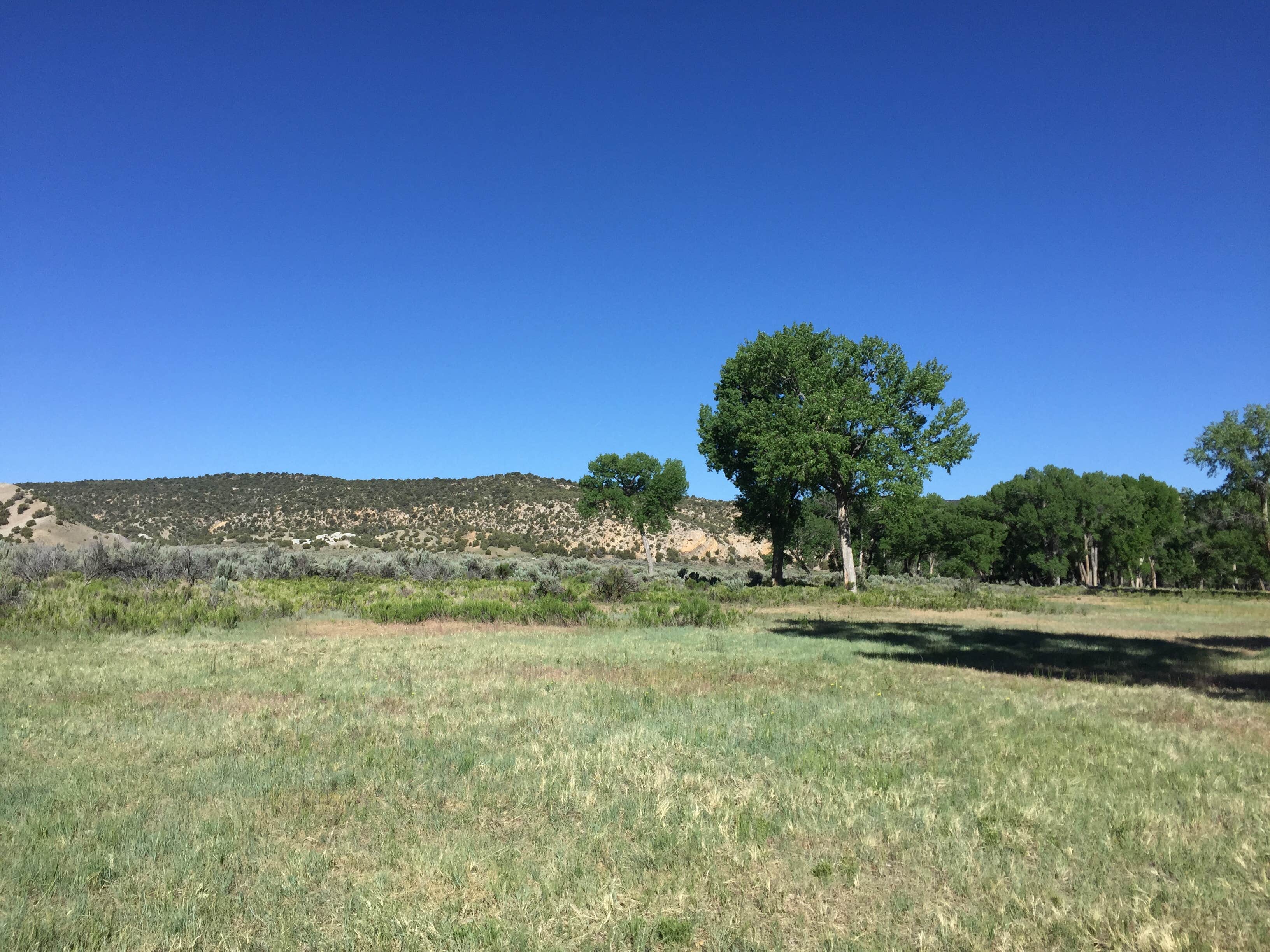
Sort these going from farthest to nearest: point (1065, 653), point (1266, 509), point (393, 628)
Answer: point (1266, 509) → point (393, 628) → point (1065, 653)

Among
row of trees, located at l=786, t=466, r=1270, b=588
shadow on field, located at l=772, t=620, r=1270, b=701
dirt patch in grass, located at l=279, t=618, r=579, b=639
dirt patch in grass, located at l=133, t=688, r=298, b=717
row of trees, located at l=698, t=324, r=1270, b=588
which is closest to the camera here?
dirt patch in grass, located at l=133, t=688, r=298, b=717

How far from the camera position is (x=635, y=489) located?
6750cm

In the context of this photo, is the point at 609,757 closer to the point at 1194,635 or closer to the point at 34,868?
the point at 34,868

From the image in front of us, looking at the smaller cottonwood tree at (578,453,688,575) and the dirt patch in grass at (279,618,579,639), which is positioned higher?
the smaller cottonwood tree at (578,453,688,575)

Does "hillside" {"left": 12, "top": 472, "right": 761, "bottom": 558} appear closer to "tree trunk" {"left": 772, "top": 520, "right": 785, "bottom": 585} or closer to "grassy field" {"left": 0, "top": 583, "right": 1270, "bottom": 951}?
"tree trunk" {"left": 772, "top": 520, "right": 785, "bottom": 585}

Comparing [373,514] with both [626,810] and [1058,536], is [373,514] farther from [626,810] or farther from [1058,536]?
[626,810]

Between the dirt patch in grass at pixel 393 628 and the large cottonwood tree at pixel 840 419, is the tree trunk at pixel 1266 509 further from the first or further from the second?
the dirt patch in grass at pixel 393 628

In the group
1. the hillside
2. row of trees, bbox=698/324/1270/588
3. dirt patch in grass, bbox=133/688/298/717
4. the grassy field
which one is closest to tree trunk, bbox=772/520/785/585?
row of trees, bbox=698/324/1270/588

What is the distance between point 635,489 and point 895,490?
31.4m

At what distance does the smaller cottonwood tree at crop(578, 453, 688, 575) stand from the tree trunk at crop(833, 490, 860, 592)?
2438cm

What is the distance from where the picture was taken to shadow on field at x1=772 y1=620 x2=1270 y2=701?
48.9 ft

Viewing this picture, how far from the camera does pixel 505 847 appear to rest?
5.91 meters

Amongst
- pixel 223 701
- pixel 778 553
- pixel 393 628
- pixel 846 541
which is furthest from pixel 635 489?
pixel 223 701

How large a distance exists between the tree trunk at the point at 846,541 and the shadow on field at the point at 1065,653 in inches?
562
